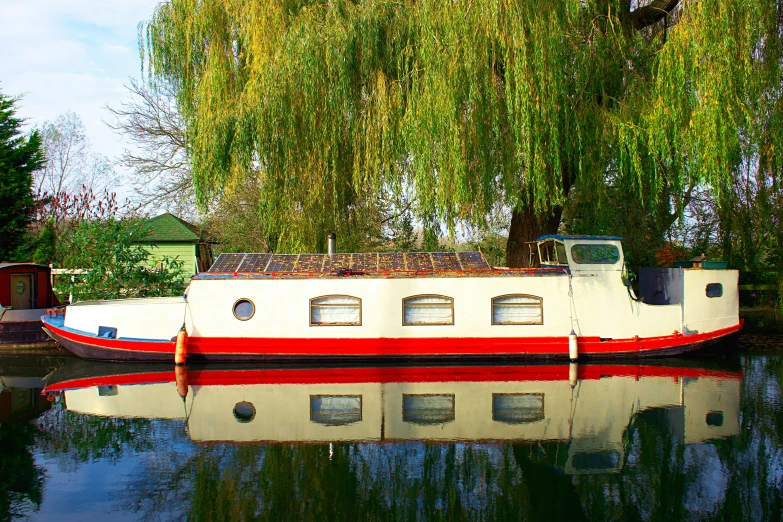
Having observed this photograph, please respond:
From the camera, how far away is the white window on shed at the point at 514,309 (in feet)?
40.3

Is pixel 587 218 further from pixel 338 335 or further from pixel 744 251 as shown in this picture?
pixel 338 335

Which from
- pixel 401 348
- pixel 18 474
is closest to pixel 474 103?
pixel 401 348

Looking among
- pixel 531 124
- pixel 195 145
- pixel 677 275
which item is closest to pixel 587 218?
pixel 677 275

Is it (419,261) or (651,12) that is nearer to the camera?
(419,261)

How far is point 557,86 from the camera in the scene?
36.8 ft

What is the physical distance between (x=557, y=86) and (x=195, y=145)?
7.65 m

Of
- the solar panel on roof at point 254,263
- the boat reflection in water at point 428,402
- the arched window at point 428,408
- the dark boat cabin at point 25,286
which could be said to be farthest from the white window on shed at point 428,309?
the dark boat cabin at point 25,286

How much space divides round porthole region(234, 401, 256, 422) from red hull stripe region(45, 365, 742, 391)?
1.53 meters

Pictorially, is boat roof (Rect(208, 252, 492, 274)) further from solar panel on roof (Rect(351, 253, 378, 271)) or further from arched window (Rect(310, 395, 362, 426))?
arched window (Rect(310, 395, 362, 426))

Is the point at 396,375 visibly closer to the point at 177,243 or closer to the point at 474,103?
the point at 474,103

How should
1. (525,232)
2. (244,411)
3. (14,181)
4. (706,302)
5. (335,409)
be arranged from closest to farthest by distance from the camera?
(244,411), (335,409), (706,302), (525,232), (14,181)

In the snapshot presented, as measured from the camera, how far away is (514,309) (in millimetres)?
12312

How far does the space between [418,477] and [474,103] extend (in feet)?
24.2

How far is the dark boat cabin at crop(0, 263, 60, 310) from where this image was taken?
1499 cm
